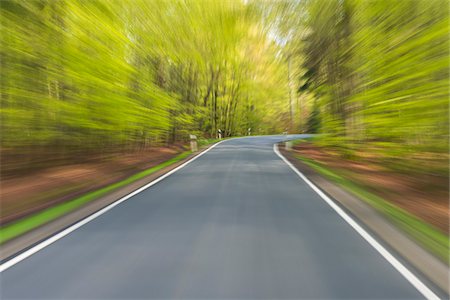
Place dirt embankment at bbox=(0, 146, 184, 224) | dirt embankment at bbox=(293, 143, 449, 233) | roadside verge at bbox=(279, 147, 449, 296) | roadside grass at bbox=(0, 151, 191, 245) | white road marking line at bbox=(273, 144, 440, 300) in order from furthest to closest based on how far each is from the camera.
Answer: dirt embankment at bbox=(0, 146, 184, 224), dirt embankment at bbox=(293, 143, 449, 233), roadside grass at bbox=(0, 151, 191, 245), roadside verge at bbox=(279, 147, 449, 296), white road marking line at bbox=(273, 144, 440, 300)

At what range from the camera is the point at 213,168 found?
996 cm

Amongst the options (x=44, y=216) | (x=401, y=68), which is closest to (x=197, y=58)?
(x=401, y=68)

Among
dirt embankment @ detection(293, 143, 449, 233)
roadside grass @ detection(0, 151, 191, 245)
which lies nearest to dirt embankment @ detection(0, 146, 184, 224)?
roadside grass @ detection(0, 151, 191, 245)

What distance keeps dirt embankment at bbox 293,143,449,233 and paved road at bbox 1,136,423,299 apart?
180 cm

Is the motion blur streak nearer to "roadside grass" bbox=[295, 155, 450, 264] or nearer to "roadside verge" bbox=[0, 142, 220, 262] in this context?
"roadside grass" bbox=[295, 155, 450, 264]

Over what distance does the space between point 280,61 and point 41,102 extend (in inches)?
408

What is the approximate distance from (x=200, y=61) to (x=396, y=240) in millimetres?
13297

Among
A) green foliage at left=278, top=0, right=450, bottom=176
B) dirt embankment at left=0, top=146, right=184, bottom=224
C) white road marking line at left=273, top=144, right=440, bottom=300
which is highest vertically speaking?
green foliage at left=278, top=0, right=450, bottom=176

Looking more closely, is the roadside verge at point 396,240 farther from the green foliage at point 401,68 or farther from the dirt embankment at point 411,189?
the green foliage at point 401,68

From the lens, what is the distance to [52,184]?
709 cm

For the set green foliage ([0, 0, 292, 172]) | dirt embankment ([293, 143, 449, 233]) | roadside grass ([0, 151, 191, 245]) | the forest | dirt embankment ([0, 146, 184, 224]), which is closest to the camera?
roadside grass ([0, 151, 191, 245])

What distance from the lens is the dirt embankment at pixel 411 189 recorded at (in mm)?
4922

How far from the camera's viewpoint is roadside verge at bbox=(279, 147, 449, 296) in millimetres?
2857

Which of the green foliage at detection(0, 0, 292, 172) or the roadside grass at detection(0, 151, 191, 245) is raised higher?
the green foliage at detection(0, 0, 292, 172)
